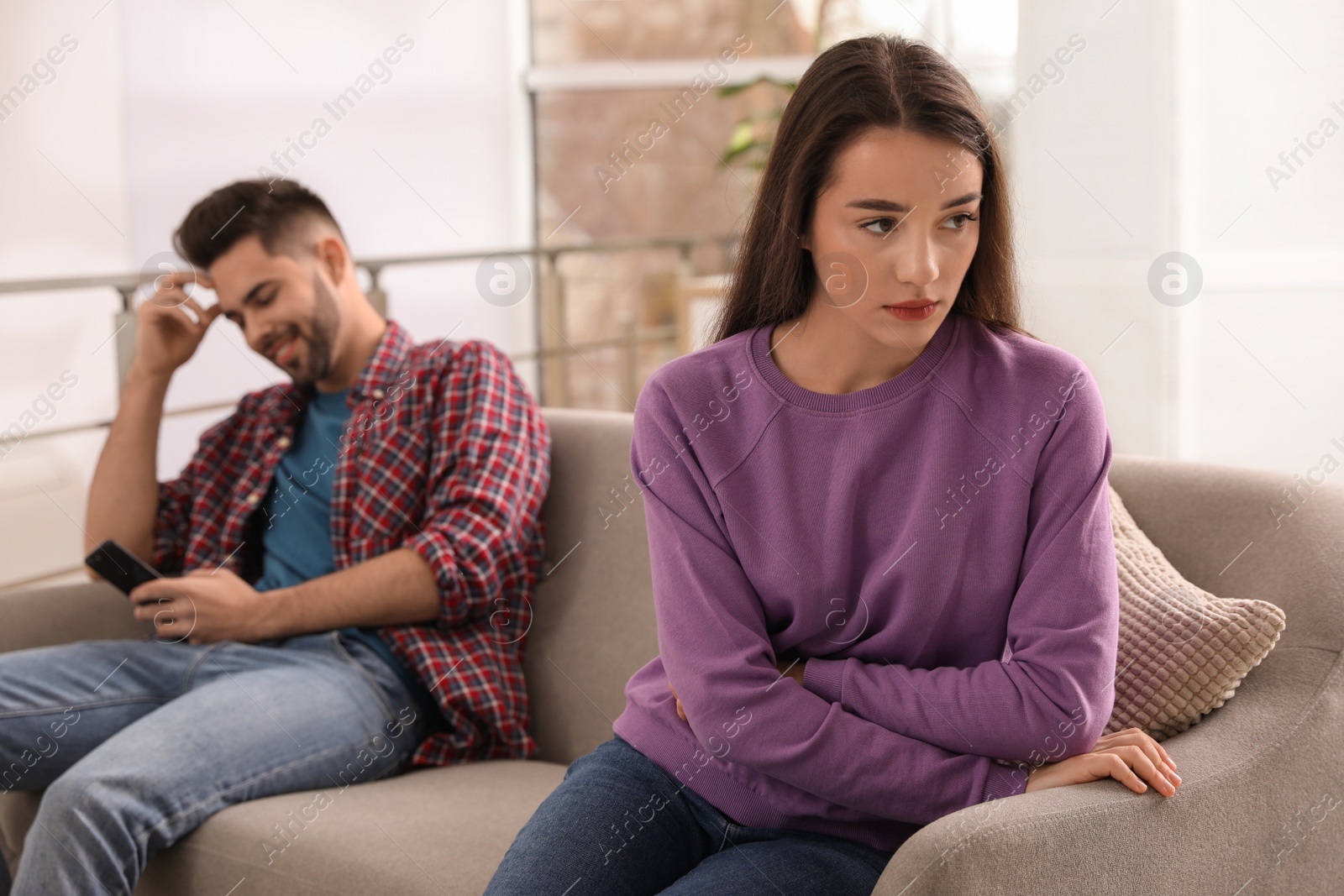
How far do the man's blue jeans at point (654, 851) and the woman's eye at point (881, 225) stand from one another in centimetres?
56

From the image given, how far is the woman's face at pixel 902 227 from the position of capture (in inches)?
40.6

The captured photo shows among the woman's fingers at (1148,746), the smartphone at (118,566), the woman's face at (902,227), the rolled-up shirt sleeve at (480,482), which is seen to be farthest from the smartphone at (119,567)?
the woman's fingers at (1148,746)

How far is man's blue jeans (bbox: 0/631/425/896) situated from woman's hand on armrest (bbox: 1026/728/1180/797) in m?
0.85

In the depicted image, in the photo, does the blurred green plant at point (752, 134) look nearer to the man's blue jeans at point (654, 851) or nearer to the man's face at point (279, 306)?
the man's face at point (279, 306)

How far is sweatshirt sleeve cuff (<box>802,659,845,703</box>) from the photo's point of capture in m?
1.07

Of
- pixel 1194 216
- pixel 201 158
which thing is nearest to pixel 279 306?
pixel 1194 216

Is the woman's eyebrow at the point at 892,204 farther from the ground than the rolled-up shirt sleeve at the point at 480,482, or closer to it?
farther from the ground

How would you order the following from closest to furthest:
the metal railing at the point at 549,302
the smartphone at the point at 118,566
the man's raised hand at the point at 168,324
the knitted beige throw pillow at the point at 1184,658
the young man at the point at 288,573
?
the knitted beige throw pillow at the point at 1184,658 < the young man at the point at 288,573 < the smartphone at the point at 118,566 < the man's raised hand at the point at 168,324 < the metal railing at the point at 549,302

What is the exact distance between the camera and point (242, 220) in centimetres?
176

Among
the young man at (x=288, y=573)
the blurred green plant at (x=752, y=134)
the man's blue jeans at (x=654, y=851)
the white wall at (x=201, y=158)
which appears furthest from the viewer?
the blurred green plant at (x=752, y=134)

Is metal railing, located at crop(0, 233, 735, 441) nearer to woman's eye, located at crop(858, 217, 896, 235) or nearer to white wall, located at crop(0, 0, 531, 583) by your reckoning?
white wall, located at crop(0, 0, 531, 583)

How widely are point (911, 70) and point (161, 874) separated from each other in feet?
4.15

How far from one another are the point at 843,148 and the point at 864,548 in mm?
374

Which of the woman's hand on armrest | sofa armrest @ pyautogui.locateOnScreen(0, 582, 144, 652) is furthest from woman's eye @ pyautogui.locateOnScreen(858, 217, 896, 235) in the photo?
sofa armrest @ pyautogui.locateOnScreen(0, 582, 144, 652)
